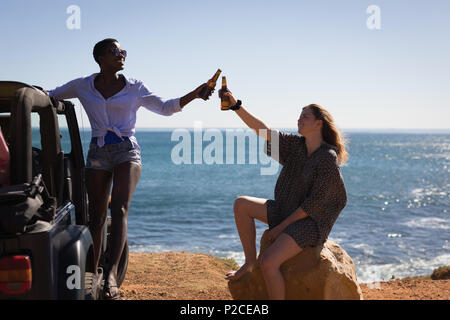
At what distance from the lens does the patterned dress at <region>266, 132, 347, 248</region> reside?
4332 mm

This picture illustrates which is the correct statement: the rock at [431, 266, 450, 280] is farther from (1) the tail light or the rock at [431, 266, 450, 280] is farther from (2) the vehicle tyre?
(1) the tail light

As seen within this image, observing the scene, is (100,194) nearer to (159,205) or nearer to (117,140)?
(117,140)

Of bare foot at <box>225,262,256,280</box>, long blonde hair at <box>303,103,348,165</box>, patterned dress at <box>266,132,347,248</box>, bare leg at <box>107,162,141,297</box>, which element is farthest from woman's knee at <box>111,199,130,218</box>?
long blonde hair at <box>303,103,348,165</box>

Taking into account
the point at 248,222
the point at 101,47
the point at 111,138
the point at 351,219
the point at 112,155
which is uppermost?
the point at 101,47

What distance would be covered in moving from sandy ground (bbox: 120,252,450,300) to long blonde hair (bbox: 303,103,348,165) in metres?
2.25

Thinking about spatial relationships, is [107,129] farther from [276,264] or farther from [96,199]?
[276,264]

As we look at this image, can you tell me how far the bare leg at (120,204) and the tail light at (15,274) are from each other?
4.66 ft

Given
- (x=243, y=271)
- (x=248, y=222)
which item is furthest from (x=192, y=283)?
(x=248, y=222)

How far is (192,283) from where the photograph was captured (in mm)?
7504

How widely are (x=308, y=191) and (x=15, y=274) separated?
2.52m

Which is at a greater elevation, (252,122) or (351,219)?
(252,122)

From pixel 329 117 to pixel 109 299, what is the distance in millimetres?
2364

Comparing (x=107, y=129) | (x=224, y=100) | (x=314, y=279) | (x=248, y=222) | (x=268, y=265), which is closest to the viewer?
(x=268, y=265)

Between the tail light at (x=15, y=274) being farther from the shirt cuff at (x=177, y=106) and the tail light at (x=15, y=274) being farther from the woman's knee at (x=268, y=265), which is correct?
the shirt cuff at (x=177, y=106)
